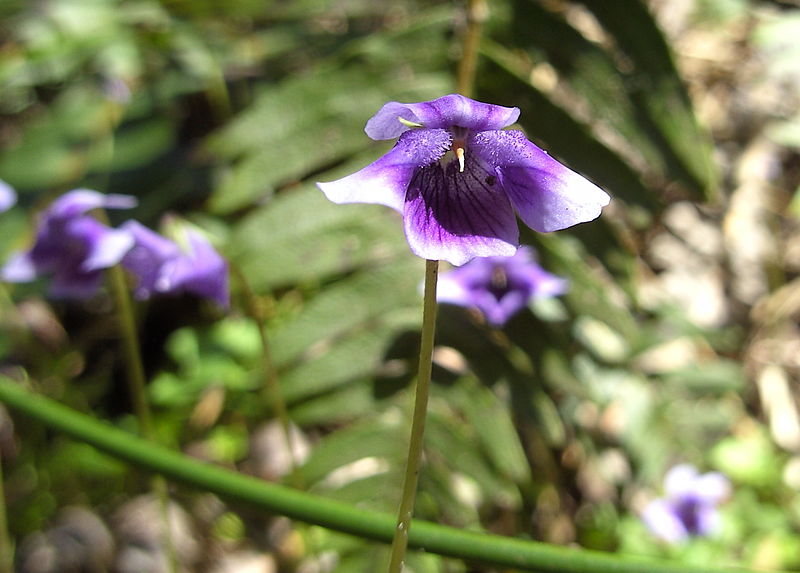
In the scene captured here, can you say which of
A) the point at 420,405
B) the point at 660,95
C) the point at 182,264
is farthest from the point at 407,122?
the point at 660,95

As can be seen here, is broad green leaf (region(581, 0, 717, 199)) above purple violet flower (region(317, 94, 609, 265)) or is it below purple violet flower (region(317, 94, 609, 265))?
below

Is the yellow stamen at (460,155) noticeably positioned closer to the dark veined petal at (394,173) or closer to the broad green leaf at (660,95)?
the dark veined petal at (394,173)

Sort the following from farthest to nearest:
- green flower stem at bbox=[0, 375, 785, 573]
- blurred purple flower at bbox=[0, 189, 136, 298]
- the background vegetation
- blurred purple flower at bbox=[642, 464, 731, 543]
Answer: blurred purple flower at bbox=[642, 464, 731, 543], the background vegetation, blurred purple flower at bbox=[0, 189, 136, 298], green flower stem at bbox=[0, 375, 785, 573]

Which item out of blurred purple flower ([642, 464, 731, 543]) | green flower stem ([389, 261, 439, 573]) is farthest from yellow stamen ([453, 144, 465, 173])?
blurred purple flower ([642, 464, 731, 543])

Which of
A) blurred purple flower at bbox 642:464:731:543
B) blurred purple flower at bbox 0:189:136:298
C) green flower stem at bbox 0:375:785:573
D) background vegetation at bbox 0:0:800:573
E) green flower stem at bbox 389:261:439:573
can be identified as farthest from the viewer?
blurred purple flower at bbox 642:464:731:543

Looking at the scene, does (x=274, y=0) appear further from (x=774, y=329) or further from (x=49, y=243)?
(x=774, y=329)

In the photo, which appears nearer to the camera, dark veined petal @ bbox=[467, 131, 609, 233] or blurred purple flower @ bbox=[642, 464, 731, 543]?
dark veined petal @ bbox=[467, 131, 609, 233]

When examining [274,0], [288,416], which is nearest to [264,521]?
[288,416]

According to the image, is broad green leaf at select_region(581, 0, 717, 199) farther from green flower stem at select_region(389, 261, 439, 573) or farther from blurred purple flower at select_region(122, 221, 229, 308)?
green flower stem at select_region(389, 261, 439, 573)
